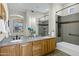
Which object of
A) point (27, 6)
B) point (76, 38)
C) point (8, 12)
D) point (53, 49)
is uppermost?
point (27, 6)

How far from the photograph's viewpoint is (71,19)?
2688 millimetres

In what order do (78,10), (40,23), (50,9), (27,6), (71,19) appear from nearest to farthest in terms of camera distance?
(27,6)
(40,23)
(50,9)
(71,19)
(78,10)

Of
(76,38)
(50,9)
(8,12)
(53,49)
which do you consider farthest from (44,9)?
(76,38)

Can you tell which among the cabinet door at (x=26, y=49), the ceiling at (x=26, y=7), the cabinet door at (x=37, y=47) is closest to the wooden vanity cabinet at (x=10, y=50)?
the cabinet door at (x=26, y=49)

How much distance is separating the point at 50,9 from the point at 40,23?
0.46 m

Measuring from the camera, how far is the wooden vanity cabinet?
6.17ft

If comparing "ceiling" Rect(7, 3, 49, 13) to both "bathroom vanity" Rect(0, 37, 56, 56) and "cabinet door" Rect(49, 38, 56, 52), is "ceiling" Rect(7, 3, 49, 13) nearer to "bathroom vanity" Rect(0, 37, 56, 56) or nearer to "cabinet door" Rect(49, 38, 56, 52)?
"bathroom vanity" Rect(0, 37, 56, 56)

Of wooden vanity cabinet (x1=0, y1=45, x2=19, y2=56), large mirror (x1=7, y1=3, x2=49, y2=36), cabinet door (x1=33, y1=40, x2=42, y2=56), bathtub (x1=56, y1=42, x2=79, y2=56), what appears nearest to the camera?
wooden vanity cabinet (x1=0, y1=45, x2=19, y2=56)

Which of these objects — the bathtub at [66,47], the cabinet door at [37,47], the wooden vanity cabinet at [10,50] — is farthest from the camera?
the bathtub at [66,47]

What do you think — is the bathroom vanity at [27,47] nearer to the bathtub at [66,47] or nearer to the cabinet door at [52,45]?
the cabinet door at [52,45]

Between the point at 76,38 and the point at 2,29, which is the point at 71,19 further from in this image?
the point at 2,29

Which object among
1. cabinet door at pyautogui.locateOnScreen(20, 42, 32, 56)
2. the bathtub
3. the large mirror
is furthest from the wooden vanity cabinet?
the bathtub

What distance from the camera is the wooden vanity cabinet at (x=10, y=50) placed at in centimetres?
188

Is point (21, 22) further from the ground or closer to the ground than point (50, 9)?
closer to the ground
